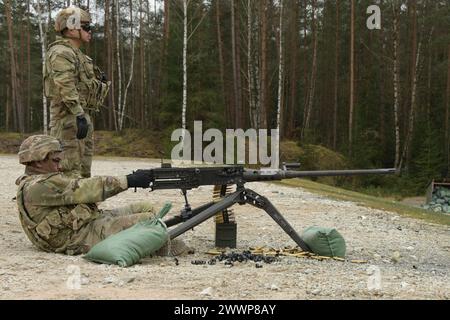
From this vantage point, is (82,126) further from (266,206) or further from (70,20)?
(266,206)

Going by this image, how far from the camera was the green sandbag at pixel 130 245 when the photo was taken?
5.36 metres

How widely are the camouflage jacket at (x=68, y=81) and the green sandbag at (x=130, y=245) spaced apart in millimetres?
1868

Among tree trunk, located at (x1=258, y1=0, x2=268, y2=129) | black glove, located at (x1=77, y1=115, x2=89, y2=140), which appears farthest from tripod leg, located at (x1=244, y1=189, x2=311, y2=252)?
tree trunk, located at (x1=258, y1=0, x2=268, y2=129)

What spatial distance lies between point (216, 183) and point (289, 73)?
37422mm

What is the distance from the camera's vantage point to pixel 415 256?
7824mm

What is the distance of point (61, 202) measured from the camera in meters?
5.64

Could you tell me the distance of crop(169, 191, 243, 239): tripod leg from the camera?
592 centimetres

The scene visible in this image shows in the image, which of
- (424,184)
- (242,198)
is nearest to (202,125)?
(424,184)

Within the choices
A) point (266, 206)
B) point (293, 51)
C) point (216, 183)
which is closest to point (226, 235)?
point (266, 206)

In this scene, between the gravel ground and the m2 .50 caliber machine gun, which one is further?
the m2 .50 caliber machine gun

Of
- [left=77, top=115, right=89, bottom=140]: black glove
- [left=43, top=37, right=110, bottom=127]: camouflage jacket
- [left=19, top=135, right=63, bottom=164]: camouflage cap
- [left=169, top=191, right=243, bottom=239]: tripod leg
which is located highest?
[left=43, top=37, right=110, bottom=127]: camouflage jacket

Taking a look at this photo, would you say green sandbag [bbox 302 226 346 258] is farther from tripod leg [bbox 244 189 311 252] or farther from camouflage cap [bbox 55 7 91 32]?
camouflage cap [bbox 55 7 91 32]
